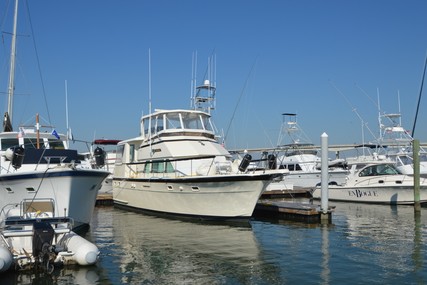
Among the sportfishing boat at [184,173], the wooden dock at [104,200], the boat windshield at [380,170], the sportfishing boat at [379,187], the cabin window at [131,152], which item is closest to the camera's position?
the sportfishing boat at [184,173]

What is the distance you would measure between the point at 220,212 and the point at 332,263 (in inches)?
244

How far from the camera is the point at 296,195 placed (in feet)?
93.0

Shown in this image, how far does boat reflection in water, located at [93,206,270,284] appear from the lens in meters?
8.85

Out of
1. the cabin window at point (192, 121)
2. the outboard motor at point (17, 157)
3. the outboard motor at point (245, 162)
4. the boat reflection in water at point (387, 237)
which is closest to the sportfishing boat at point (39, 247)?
the outboard motor at point (17, 157)

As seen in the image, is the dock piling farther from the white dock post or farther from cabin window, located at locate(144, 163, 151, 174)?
cabin window, located at locate(144, 163, 151, 174)

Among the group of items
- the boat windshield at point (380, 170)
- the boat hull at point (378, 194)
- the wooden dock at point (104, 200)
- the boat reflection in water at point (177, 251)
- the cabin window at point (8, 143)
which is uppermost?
the cabin window at point (8, 143)

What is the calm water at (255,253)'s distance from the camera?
8656mm

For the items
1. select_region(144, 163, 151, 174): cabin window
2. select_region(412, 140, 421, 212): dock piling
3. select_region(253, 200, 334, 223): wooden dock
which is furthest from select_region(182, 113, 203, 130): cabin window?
select_region(412, 140, 421, 212): dock piling

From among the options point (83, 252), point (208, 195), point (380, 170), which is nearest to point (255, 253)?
point (83, 252)

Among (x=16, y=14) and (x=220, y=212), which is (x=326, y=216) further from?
(x=16, y=14)

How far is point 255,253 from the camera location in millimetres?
10938

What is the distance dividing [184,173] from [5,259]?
9.02 meters

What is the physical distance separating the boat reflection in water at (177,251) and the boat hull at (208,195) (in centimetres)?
53

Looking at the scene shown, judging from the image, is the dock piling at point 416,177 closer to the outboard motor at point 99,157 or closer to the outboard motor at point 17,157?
the outboard motor at point 99,157
